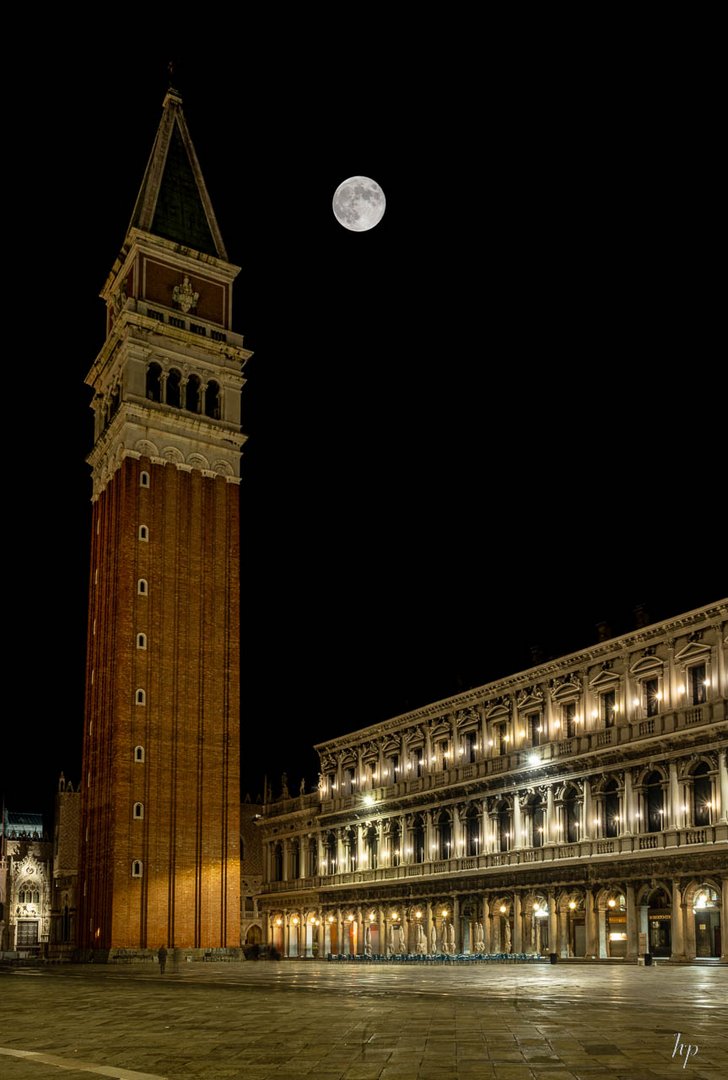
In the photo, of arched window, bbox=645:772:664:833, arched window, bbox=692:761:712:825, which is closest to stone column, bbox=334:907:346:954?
arched window, bbox=645:772:664:833

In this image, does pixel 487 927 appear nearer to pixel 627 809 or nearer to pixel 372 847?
pixel 627 809

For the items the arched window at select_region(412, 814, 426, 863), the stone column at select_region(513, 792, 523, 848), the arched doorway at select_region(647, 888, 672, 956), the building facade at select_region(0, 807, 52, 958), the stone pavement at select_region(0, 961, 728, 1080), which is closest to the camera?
the stone pavement at select_region(0, 961, 728, 1080)

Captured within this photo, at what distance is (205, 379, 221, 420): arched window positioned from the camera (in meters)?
71.4

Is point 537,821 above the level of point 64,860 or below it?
above

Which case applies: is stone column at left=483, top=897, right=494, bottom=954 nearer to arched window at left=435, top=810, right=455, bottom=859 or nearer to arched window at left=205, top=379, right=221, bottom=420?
arched window at left=435, top=810, right=455, bottom=859

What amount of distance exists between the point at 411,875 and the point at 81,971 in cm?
2423

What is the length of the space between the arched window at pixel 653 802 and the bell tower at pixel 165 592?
946 inches

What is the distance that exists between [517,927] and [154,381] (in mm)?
37631

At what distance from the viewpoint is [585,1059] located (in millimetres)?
13609

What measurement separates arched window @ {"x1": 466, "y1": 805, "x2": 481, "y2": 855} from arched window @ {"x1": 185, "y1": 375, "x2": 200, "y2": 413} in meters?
29.2

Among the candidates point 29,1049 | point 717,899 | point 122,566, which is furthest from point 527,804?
point 29,1049

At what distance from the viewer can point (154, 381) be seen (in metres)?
70.2

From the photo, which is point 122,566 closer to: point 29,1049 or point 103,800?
point 103,800

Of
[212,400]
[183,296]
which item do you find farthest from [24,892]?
[183,296]
